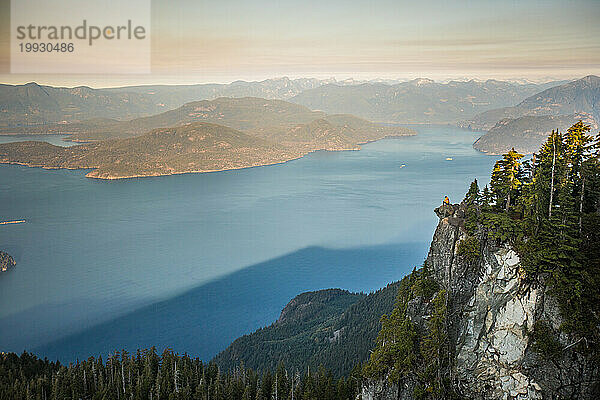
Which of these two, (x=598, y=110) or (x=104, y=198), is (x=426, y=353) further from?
(x=598, y=110)

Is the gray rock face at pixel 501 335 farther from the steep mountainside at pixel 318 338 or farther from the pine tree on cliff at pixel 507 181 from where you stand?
the steep mountainside at pixel 318 338

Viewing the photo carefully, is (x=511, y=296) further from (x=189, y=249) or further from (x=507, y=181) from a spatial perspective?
(x=189, y=249)

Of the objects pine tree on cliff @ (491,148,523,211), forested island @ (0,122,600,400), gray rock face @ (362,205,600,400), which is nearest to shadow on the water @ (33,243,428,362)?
forested island @ (0,122,600,400)

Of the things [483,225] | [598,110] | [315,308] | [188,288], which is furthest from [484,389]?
[598,110]

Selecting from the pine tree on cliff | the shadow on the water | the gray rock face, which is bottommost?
the shadow on the water

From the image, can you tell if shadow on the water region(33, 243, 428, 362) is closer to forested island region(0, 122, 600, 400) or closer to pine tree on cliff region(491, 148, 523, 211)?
forested island region(0, 122, 600, 400)

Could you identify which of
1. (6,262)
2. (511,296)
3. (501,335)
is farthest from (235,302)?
(511,296)

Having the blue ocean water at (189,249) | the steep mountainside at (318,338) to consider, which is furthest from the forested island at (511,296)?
the blue ocean water at (189,249)
